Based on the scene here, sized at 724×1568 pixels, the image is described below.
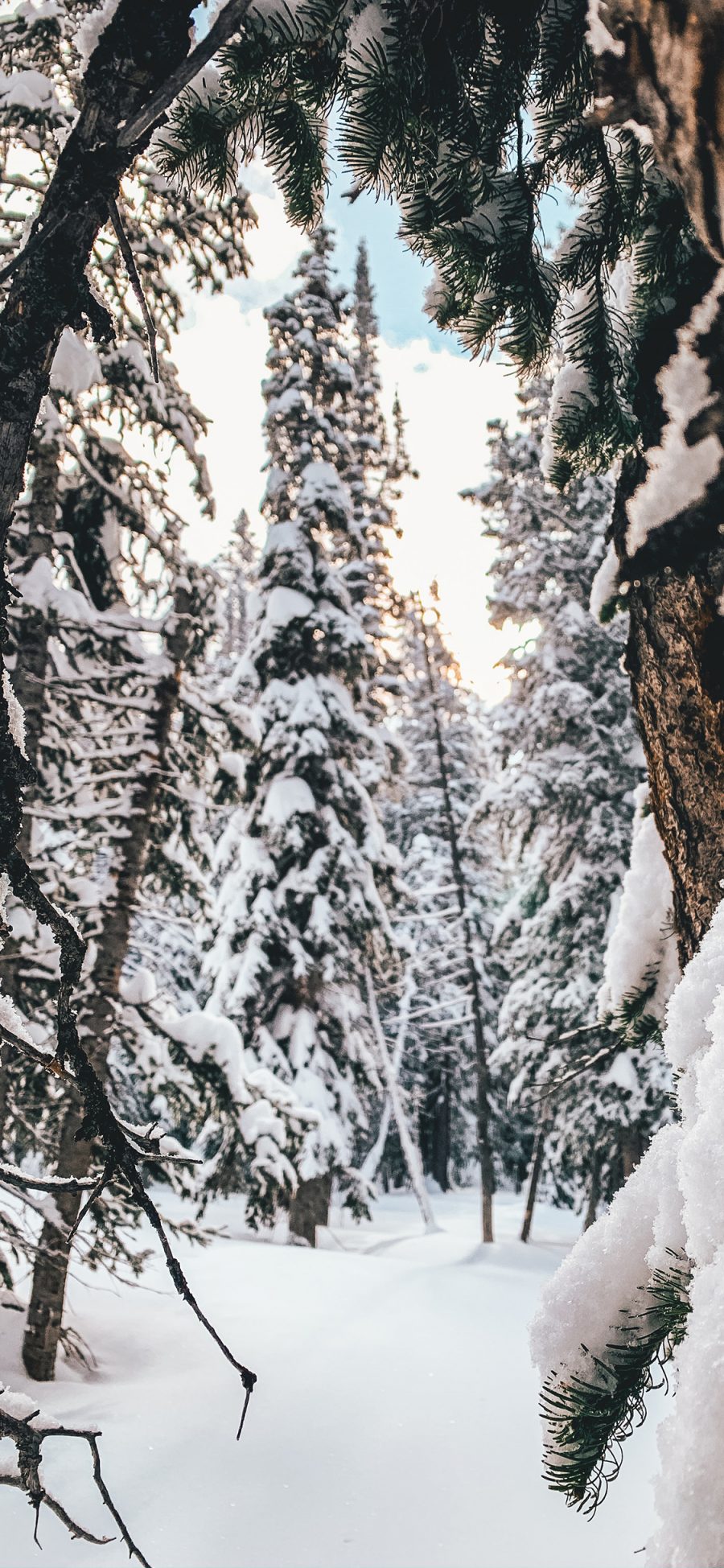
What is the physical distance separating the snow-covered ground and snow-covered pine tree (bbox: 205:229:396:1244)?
414 centimetres

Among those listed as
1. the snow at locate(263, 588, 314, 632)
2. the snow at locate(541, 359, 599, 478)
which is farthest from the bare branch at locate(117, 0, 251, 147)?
the snow at locate(263, 588, 314, 632)

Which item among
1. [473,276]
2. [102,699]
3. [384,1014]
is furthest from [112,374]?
[384,1014]

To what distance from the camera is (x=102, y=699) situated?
5996 millimetres

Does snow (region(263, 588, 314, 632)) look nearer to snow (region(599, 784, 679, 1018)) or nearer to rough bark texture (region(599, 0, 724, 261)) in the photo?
snow (region(599, 784, 679, 1018))

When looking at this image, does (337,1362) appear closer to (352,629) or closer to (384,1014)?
(352,629)

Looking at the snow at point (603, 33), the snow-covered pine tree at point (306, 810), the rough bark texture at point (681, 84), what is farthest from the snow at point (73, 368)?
the snow-covered pine tree at point (306, 810)

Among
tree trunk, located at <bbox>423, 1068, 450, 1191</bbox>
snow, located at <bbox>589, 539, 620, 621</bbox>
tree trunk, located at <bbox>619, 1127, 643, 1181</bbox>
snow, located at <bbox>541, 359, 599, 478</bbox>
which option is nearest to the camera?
snow, located at <bbox>589, 539, 620, 621</bbox>

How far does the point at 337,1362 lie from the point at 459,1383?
2.92 feet

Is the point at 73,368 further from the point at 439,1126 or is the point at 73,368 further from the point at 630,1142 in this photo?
the point at 439,1126

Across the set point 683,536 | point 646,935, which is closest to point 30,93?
point 683,536

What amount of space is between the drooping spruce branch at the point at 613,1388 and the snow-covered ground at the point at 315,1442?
122 inches

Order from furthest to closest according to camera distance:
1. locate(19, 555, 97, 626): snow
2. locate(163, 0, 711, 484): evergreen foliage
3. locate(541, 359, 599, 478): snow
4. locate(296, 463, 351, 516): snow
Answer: locate(296, 463, 351, 516): snow → locate(19, 555, 97, 626): snow → locate(541, 359, 599, 478): snow → locate(163, 0, 711, 484): evergreen foliage

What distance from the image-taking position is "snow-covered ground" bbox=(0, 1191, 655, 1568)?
3434 millimetres

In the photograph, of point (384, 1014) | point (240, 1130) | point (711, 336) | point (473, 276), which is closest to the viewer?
point (711, 336)
